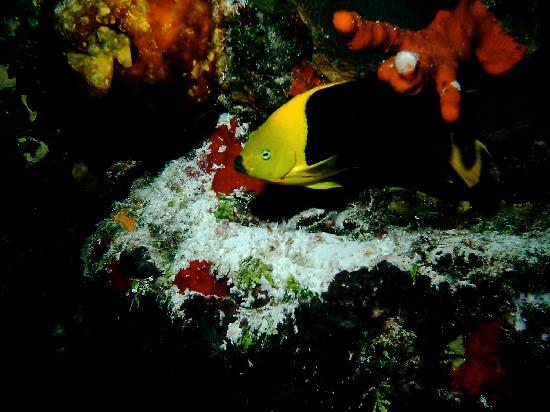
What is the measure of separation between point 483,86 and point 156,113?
2.65 metres

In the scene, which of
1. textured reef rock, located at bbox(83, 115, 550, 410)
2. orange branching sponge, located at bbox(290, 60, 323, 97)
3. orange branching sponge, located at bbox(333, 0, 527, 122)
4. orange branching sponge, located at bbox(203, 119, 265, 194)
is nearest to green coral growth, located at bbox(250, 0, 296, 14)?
orange branching sponge, located at bbox(290, 60, 323, 97)

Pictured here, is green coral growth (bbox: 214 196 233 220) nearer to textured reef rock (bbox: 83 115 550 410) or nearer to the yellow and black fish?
textured reef rock (bbox: 83 115 550 410)

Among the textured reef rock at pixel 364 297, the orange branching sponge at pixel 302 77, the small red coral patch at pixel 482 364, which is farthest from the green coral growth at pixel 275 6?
the small red coral patch at pixel 482 364

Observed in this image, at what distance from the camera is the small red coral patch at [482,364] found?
226cm

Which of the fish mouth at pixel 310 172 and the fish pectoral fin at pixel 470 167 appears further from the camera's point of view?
the fish pectoral fin at pixel 470 167

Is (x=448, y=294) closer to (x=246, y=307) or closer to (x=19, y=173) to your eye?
(x=246, y=307)

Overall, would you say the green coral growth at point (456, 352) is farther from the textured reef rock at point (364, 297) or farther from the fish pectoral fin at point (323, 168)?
the fish pectoral fin at point (323, 168)

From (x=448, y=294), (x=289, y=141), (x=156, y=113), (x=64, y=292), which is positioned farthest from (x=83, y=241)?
(x=448, y=294)

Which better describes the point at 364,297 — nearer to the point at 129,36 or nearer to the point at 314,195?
the point at 314,195

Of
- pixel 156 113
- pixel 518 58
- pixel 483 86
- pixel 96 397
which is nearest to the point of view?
pixel 518 58

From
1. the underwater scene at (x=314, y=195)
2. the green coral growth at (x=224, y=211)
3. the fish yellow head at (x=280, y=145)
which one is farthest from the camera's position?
the green coral growth at (x=224, y=211)

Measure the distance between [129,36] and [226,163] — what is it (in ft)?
4.52

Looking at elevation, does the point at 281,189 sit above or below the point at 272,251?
above

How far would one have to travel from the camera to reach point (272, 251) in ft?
9.23
